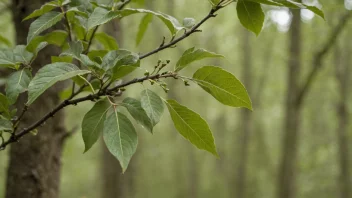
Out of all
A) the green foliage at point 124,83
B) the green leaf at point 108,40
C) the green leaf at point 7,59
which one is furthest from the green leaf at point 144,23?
the green leaf at point 7,59

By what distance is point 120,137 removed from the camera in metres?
0.92

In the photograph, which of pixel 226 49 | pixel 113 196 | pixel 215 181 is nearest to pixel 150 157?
pixel 215 181

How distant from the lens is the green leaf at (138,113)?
3.24ft

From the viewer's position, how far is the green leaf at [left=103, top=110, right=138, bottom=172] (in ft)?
2.88

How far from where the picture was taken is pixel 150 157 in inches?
704

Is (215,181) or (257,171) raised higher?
(257,171)

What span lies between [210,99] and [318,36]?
30.4ft

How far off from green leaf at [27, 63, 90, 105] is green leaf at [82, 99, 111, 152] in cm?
15

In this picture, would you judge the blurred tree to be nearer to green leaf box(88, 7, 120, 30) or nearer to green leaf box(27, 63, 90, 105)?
green leaf box(88, 7, 120, 30)

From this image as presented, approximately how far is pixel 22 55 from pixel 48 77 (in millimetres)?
342

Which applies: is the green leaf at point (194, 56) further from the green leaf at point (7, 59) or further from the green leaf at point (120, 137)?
the green leaf at point (7, 59)

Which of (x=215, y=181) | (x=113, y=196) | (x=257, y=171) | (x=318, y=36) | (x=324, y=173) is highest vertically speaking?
(x=318, y=36)

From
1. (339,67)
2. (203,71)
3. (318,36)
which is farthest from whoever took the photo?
(339,67)

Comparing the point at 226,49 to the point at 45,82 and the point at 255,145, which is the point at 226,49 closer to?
the point at 255,145
